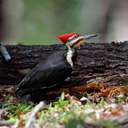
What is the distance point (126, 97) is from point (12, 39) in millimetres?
12960

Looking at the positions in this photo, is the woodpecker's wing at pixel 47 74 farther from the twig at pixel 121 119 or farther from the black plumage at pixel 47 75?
the twig at pixel 121 119

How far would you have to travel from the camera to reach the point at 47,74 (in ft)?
14.5

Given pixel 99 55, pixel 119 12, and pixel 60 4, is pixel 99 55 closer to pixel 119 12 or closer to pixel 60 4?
pixel 119 12

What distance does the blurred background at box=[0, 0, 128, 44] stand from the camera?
13.0 m

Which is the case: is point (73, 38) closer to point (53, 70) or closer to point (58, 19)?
point (53, 70)

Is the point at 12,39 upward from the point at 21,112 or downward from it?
upward

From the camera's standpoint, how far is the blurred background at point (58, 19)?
1296 cm

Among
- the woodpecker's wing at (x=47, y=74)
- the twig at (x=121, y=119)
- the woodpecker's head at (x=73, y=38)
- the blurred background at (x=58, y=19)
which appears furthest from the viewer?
the blurred background at (x=58, y=19)

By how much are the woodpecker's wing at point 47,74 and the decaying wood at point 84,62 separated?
0.38 m

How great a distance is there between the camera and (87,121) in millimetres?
2705

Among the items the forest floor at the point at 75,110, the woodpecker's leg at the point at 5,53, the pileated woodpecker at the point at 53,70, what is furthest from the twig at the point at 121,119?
the woodpecker's leg at the point at 5,53

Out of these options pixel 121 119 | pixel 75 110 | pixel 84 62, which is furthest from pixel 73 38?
pixel 121 119

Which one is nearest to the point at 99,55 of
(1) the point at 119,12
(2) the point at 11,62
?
(2) the point at 11,62

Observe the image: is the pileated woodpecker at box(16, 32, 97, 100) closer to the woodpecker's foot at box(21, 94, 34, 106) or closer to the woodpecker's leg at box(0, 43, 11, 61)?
the woodpecker's foot at box(21, 94, 34, 106)
